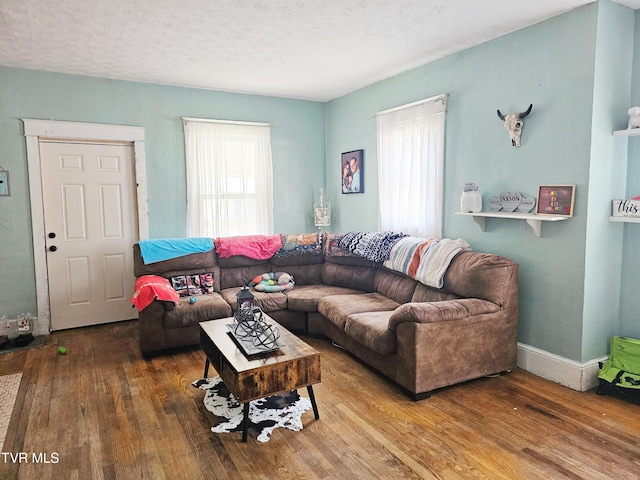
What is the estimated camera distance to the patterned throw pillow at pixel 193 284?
14.0 feet

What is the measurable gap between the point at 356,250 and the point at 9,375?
313 cm

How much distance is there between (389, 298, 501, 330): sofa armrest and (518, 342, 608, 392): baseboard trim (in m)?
0.50

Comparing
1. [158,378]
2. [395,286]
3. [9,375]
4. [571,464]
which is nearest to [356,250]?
[395,286]

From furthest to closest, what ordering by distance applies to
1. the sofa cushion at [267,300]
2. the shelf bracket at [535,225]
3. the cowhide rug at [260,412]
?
the sofa cushion at [267,300]
the shelf bracket at [535,225]
the cowhide rug at [260,412]

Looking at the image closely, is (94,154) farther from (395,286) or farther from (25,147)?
(395,286)

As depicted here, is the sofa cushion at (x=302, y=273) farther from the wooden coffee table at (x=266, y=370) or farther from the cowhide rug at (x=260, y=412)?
the wooden coffee table at (x=266, y=370)

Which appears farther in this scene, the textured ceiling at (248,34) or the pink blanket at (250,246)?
the pink blanket at (250,246)

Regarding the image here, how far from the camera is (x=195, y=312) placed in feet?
12.6

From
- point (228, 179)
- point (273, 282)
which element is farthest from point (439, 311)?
point (228, 179)

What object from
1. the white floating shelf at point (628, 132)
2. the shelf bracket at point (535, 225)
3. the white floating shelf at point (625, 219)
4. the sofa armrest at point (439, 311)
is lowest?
the sofa armrest at point (439, 311)

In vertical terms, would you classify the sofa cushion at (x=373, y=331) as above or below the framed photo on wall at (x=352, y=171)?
below

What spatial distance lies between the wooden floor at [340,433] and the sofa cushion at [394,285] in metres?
0.82

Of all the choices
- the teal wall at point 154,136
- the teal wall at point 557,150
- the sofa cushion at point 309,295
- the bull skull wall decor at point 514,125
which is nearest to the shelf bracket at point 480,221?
the teal wall at point 557,150

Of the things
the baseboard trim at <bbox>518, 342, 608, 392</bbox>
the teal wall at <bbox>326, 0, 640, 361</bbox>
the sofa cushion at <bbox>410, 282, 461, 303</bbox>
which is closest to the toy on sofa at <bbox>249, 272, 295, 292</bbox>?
the sofa cushion at <bbox>410, 282, 461, 303</bbox>
